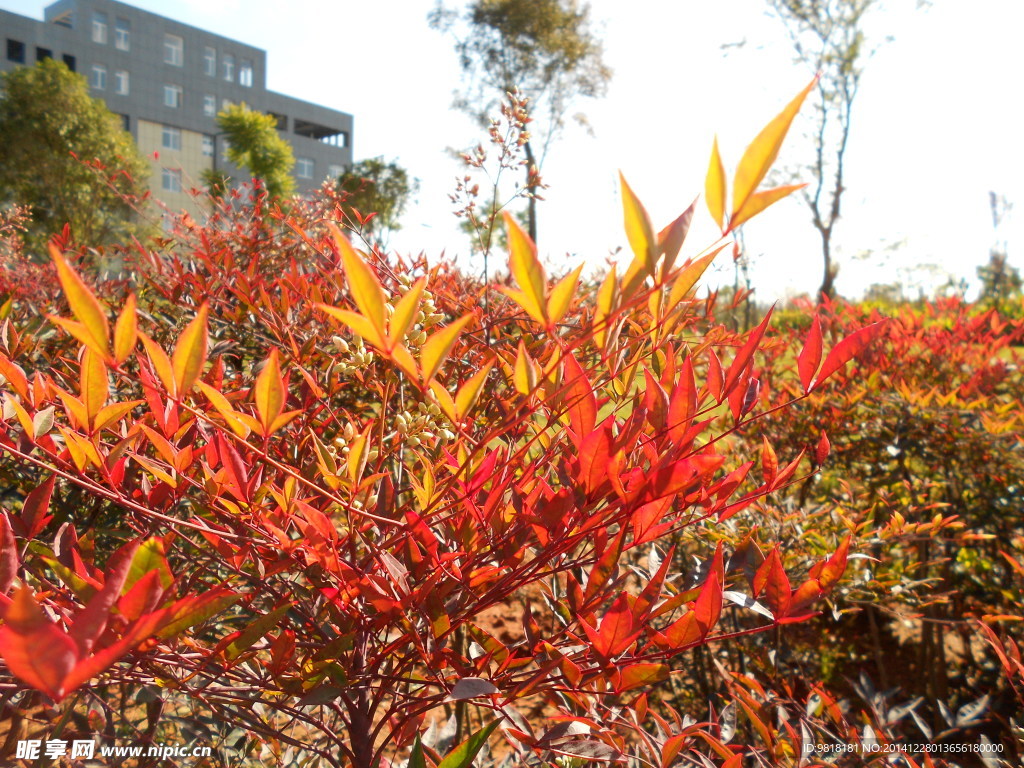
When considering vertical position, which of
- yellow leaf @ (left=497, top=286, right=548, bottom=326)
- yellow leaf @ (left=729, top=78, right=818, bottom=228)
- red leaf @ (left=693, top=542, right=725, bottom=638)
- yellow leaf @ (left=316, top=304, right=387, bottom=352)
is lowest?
red leaf @ (left=693, top=542, right=725, bottom=638)

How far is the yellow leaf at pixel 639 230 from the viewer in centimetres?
38

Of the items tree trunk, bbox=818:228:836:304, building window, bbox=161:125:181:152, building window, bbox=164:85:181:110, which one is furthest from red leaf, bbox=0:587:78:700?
building window, bbox=164:85:181:110

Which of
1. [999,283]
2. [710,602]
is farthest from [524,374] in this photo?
[999,283]

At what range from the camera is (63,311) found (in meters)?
1.92

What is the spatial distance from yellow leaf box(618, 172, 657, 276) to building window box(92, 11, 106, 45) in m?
38.6

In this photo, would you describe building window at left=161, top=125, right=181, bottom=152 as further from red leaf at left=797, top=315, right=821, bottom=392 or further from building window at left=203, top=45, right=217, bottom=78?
red leaf at left=797, top=315, right=821, bottom=392

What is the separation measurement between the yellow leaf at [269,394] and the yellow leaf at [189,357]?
7 cm

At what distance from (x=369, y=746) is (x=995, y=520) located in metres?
2.08

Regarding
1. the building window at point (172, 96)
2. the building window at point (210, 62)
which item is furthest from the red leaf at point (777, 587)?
the building window at point (210, 62)

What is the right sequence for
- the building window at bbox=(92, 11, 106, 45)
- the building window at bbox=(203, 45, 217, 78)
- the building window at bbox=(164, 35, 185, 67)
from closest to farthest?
the building window at bbox=(92, 11, 106, 45), the building window at bbox=(164, 35, 185, 67), the building window at bbox=(203, 45, 217, 78)

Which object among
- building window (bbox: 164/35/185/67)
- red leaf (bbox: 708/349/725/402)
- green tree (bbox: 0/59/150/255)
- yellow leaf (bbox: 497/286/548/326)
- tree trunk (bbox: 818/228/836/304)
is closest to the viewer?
yellow leaf (bbox: 497/286/548/326)

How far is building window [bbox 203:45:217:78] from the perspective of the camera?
107ft

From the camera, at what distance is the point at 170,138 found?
31.4 meters

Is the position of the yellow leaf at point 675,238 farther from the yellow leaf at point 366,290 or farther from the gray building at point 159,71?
the gray building at point 159,71
